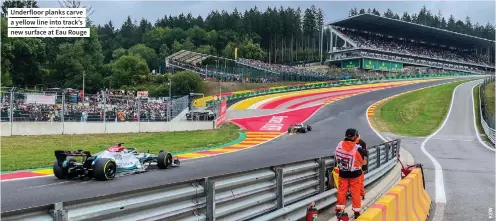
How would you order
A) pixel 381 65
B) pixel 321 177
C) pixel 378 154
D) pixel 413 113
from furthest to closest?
pixel 381 65 → pixel 413 113 → pixel 378 154 → pixel 321 177

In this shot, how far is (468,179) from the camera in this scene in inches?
587

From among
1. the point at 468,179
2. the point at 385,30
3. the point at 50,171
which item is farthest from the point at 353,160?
the point at 385,30

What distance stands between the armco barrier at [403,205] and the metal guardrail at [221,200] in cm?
150

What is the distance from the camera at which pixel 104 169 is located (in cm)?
1258

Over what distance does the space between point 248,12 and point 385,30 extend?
184ft

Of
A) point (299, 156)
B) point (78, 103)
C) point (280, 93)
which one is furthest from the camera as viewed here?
point (280, 93)

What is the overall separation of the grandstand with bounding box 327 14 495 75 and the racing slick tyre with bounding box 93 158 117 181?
334 feet

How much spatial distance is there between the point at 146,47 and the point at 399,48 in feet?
231

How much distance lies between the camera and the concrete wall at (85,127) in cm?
2222

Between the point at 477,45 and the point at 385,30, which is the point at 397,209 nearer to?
the point at 385,30

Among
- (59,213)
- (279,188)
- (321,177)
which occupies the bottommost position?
(321,177)
